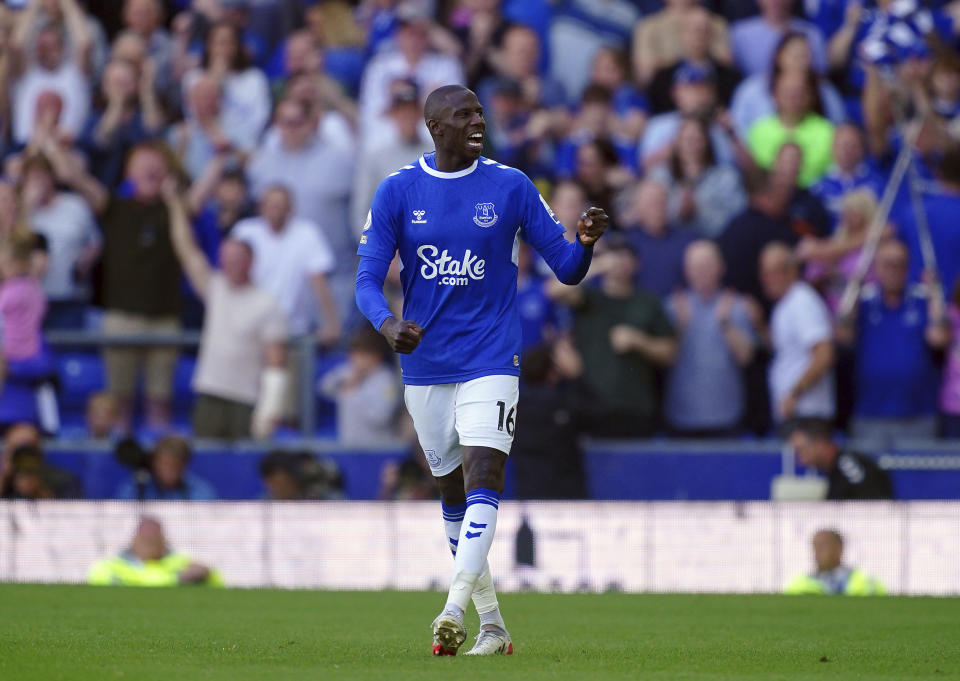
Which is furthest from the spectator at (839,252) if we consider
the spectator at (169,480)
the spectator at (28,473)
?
the spectator at (28,473)

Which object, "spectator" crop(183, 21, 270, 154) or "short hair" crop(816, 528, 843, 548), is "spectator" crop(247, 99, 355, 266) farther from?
"short hair" crop(816, 528, 843, 548)

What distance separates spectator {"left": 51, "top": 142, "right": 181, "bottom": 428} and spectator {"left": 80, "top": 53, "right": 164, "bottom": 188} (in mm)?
1084

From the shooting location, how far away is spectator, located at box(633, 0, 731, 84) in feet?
56.1

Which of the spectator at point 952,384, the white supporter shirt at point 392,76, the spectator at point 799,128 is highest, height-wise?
the white supporter shirt at point 392,76

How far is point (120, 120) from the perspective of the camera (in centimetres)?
1777

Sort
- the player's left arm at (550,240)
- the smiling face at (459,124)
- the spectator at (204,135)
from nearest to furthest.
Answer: the smiling face at (459,124) < the player's left arm at (550,240) < the spectator at (204,135)

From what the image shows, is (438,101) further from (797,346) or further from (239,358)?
(239,358)

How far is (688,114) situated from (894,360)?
9.67 ft

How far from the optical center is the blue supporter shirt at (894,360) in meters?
14.8

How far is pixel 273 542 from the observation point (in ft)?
45.4

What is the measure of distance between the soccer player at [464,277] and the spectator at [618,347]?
6.72 meters

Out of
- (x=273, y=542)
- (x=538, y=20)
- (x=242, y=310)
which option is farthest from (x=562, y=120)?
(x=273, y=542)

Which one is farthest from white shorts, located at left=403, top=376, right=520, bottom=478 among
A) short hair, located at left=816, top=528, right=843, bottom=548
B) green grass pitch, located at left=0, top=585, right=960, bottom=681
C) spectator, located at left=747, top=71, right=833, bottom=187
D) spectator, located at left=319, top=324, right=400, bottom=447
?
spectator, located at left=747, top=71, right=833, bottom=187

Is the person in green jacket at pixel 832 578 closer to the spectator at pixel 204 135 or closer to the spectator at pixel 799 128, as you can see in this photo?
the spectator at pixel 799 128
